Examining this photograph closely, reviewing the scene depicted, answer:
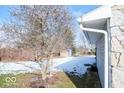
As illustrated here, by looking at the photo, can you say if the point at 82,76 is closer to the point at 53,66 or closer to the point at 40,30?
the point at 53,66

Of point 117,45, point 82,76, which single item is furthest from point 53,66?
point 117,45

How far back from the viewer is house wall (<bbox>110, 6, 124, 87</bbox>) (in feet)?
12.1

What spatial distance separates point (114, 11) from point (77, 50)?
7.38 metres

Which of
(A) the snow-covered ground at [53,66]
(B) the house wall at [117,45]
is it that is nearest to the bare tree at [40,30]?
(A) the snow-covered ground at [53,66]

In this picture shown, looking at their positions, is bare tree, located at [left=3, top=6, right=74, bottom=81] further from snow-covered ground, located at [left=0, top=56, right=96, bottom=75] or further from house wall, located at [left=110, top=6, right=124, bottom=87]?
house wall, located at [left=110, top=6, right=124, bottom=87]

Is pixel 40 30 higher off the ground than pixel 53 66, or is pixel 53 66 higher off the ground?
pixel 40 30

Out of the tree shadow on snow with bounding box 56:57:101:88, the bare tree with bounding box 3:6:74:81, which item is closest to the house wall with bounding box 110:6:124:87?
the tree shadow on snow with bounding box 56:57:101:88

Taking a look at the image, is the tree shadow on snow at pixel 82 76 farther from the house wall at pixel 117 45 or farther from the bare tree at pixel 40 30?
the house wall at pixel 117 45

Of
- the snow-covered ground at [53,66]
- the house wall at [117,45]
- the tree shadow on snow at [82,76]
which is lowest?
the tree shadow on snow at [82,76]

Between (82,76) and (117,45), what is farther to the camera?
(82,76)

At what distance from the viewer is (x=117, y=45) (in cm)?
370

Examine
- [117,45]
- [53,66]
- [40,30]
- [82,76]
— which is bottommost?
[82,76]

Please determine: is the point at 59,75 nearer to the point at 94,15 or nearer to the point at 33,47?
the point at 33,47

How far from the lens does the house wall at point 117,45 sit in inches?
145
